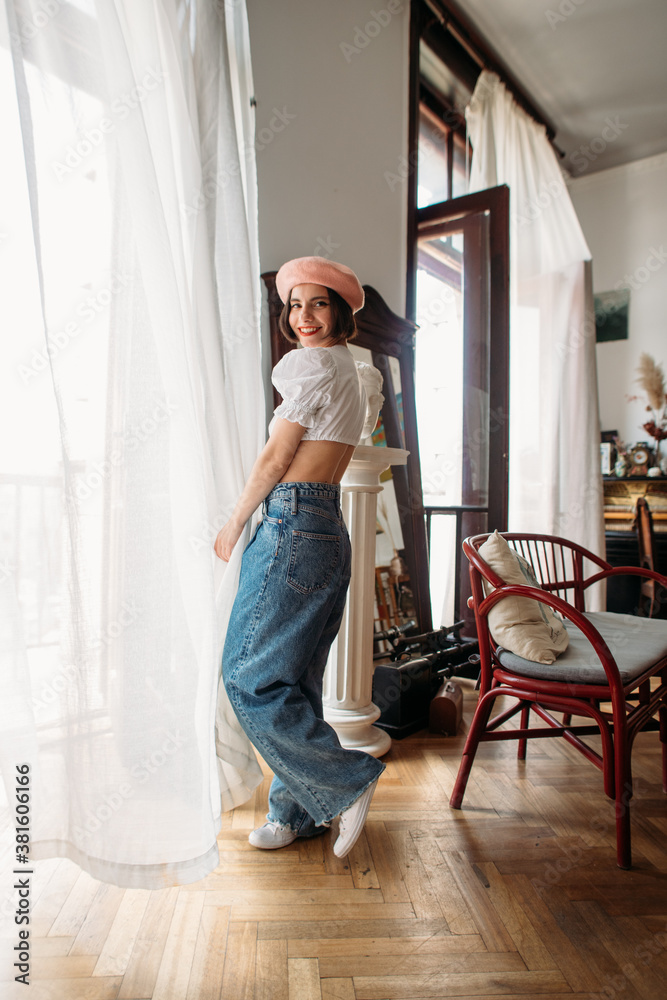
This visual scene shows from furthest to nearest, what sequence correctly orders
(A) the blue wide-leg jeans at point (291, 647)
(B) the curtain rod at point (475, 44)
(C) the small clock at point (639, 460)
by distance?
1. (C) the small clock at point (639, 460)
2. (B) the curtain rod at point (475, 44)
3. (A) the blue wide-leg jeans at point (291, 647)

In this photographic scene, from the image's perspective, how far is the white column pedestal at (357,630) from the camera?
2201 millimetres

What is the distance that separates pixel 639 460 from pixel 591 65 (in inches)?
108

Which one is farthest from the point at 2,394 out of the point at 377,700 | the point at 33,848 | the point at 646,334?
the point at 646,334

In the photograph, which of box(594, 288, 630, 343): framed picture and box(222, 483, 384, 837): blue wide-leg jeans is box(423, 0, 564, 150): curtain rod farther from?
box(222, 483, 384, 837): blue wide-leg jeans

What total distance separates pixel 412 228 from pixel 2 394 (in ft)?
8.76

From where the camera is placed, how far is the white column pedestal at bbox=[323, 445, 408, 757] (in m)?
2.20

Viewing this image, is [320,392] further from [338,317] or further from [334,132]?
[334,132]

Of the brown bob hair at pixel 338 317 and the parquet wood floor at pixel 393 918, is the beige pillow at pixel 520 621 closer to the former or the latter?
the parquet wood floor at pixel 393 918

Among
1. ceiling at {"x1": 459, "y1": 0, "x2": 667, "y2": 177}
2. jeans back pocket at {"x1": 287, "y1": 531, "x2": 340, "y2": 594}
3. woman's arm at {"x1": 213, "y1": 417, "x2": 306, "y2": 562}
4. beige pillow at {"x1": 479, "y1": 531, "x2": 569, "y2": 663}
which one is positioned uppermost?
ceiling at {"x1": 459, "y1": 0, "x2": 667, "y2": 177}

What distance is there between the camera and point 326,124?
9.26 ft

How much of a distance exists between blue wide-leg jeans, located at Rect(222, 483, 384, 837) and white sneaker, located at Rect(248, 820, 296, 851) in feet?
0.78

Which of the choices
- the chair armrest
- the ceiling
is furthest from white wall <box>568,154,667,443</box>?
the chair armrest

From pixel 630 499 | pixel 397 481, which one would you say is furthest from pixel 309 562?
pixel 630 499

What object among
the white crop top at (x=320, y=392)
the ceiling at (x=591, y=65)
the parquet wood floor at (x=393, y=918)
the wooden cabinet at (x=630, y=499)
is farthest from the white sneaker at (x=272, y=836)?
the ceiling at (x=591, y=65)
